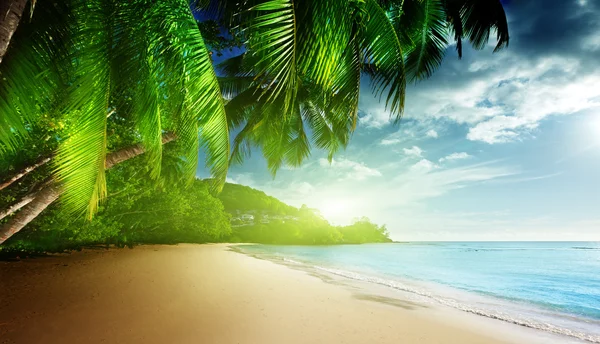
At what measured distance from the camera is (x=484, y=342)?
5414mm

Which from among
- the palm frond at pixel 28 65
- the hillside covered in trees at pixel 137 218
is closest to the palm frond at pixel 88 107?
the palm frond at pixel 28 65

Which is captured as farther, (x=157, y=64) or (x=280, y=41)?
(x=157, y=64)

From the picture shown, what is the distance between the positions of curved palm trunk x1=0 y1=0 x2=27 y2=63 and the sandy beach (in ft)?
12.6

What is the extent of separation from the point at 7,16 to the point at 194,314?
503cm

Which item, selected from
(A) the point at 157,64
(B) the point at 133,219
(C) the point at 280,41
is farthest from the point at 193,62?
(B) the point at 133,219

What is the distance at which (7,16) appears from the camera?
1.92 metres

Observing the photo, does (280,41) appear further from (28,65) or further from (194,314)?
(194,314)

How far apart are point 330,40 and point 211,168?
2468mm

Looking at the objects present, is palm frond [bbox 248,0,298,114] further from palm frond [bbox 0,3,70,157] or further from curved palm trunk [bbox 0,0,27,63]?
palm frond [bbox 0,3,70,157]

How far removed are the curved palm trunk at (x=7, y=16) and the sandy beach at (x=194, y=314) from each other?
151 inches

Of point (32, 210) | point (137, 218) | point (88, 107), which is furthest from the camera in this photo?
point (137, 218)

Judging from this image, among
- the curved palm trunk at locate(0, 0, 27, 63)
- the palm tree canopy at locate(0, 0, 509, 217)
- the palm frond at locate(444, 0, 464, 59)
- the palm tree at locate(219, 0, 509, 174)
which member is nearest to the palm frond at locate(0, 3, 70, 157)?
the palm tree canopy at locate(0, 0, 509, 217)

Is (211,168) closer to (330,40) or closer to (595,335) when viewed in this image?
(330,40)

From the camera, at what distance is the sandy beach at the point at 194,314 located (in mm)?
4176
